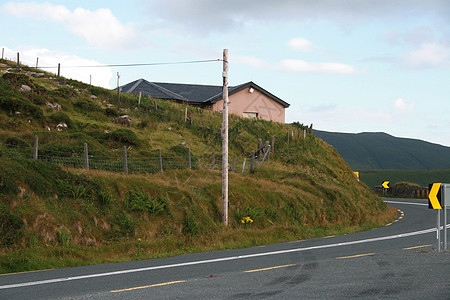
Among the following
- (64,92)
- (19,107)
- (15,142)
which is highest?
(64,92)

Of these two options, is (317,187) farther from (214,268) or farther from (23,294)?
(23,294)

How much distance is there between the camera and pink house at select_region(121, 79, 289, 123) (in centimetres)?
5369

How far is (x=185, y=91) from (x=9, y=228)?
4426 cm

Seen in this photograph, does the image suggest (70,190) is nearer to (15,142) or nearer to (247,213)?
(247,213)

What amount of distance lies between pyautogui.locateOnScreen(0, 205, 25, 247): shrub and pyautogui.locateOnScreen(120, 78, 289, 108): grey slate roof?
38543 millimetres

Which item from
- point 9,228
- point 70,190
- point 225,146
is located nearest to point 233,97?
point 225,146

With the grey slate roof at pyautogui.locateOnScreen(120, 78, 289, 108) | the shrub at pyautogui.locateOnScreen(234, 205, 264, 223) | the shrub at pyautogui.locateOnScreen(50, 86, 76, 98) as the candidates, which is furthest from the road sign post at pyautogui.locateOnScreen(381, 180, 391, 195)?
the shrub at pyautogui.locateOnScreen(234, 205, 264, 223)

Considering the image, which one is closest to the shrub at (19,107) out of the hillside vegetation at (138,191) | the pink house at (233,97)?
the hillside vegetation at (138,191)

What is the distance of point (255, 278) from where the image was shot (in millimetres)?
10609

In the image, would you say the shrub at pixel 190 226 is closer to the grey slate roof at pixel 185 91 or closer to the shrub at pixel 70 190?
the shrub at pixel 70 190

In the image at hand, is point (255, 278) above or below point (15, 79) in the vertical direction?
below

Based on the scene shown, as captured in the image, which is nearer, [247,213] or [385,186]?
[247,213]

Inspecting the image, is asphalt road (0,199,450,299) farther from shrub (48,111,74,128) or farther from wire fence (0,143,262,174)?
shrub (48,111,74,128)

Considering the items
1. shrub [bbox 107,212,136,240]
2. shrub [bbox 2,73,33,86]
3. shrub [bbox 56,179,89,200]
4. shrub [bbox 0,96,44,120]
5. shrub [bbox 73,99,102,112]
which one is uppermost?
shrub [bbox 2,73,33,86]
